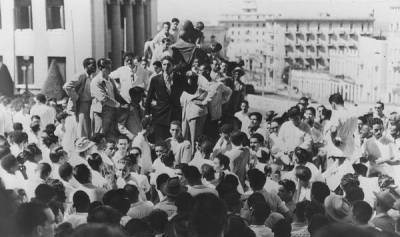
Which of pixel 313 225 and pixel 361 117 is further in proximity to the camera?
pixel 361 117

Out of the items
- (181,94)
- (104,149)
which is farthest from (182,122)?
(104,149)

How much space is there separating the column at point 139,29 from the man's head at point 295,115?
54.1 inches

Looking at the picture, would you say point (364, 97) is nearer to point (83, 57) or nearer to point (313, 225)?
point (313, 225)

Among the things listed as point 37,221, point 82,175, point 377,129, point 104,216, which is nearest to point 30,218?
point 37,221

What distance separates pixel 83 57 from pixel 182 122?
1.03 metres

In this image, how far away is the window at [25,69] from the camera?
20.2 ft

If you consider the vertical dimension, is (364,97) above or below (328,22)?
below

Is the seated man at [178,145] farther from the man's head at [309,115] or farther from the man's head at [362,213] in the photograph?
the man's head at [362,213]

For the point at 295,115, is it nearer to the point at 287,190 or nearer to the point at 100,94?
the point at 287,190

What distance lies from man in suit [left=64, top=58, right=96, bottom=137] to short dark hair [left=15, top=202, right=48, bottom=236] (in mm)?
1016

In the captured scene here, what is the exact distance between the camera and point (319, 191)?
5.30 meters

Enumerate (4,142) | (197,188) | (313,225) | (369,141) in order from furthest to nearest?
(4,142) < (369,141) < (197,188) < (313,225)

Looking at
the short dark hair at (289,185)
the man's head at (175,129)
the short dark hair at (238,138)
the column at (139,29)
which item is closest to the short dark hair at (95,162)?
the man's head at (175,129)

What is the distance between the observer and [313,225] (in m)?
4.91
